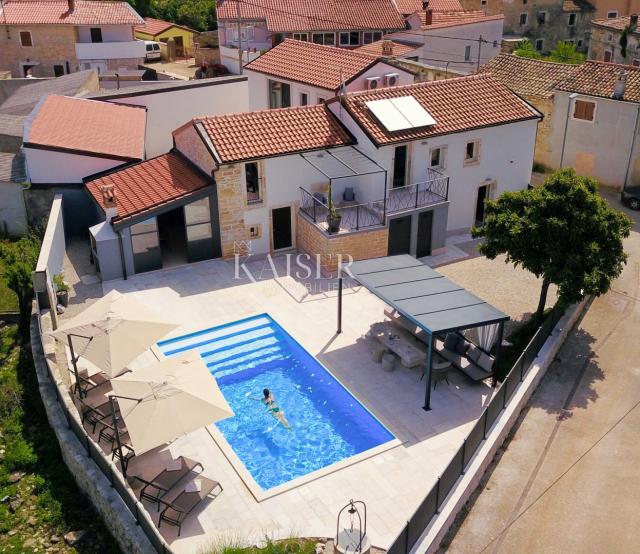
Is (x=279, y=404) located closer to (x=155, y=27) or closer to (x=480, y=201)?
(x=480, y=201)

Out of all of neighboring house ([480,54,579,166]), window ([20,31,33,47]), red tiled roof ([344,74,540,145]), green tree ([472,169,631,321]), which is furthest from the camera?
window ([20,31,33,47])

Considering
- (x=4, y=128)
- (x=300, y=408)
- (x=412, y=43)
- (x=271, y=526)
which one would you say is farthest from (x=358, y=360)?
(x=412, y=43)

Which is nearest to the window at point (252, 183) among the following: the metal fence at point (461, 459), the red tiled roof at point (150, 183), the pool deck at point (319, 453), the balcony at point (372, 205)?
the red tiled roof at point (150, 183)

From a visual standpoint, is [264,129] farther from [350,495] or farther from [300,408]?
[350,495]

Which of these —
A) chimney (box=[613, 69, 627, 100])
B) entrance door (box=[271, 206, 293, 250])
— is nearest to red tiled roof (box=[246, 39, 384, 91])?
entrance door (box=[271, 206, 293, 250])

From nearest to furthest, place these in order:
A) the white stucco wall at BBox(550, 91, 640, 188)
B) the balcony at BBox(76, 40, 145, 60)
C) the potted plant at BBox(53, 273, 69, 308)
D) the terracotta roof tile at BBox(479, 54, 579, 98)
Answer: the potted plant at BBox(53, 273, 69, 308)
the white stucco wall at BBox(550, 91, 640, 188)
the terracotta roof tile at BBox(479, 54, 579, 98)
the balcony at BBox(76, 40, 145, 60)

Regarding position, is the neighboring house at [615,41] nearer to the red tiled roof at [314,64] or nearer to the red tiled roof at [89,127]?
the red tiled roof at [314,64]

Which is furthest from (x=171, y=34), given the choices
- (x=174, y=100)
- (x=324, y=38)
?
(x=174, y=100)

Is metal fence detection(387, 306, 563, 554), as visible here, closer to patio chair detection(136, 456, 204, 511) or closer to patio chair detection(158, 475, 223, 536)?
patio chair detection(158, 475, 223, 536)
